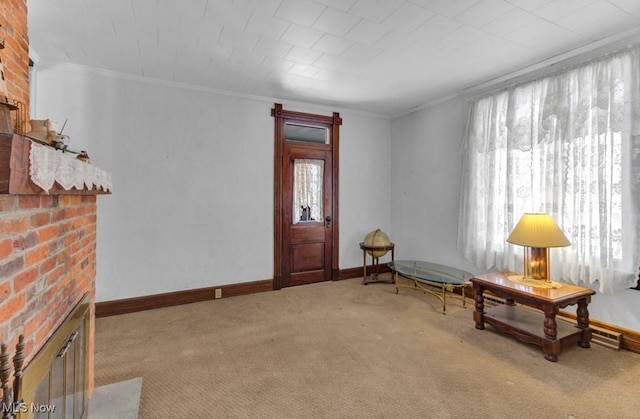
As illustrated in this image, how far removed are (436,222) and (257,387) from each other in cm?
321

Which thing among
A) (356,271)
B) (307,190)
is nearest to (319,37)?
(307,190)

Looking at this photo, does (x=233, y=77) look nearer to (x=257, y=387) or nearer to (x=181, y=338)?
(x=181, y=338)

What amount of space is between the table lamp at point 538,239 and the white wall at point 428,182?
0.97 m

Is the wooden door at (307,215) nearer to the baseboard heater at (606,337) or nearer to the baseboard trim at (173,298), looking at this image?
A: the baseboard trim at (173,298)

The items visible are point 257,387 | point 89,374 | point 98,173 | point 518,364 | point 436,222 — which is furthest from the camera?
point 436,222

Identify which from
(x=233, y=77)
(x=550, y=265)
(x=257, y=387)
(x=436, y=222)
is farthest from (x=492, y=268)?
(x=233, y=77)

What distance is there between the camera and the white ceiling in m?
2.09

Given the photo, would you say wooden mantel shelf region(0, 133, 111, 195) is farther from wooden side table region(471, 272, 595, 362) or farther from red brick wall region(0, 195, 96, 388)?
wooden side table region(471, 272, 595, 362)

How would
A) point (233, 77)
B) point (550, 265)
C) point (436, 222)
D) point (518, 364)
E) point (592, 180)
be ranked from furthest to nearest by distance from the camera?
point (436, 222)
point (233, 77)
point (550, 265)
point (592, 180)
point (518, 364)

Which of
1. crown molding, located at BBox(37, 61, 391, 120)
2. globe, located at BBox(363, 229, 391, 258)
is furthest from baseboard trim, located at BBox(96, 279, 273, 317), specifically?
crown molding, located at BBox(37, 61, 391, 120)

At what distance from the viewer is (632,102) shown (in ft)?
7.68

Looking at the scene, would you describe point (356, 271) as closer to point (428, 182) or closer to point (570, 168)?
point (428, 182)

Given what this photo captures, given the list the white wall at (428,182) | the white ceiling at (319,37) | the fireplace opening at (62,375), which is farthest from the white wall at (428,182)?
the fireplace opening at (62,375)

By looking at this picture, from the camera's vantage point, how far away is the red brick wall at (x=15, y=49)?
68.1 inches
